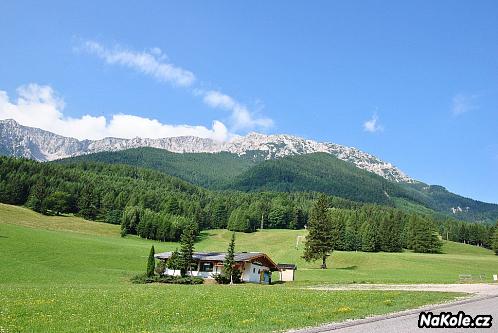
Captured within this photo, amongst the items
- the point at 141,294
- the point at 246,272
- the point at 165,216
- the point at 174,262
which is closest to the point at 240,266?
the point at 246,272

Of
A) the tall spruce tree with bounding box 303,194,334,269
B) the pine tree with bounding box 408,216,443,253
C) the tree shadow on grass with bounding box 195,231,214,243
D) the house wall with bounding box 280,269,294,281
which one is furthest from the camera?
the tree shadow on grass with bounding box 195,231,214,243

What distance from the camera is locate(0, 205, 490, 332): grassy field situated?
20234 mm

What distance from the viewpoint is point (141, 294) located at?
112ft

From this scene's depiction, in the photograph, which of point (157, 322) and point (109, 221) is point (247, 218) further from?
point (157, 322)

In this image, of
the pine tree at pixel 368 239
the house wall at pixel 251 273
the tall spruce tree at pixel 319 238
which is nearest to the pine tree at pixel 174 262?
the house wall at pixel 251 273

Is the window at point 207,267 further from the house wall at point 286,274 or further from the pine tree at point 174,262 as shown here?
the house wall at point 286,274

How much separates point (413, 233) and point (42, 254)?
392 ft

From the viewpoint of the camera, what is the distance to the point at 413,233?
147 meters

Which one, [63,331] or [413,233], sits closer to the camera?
[63,331]

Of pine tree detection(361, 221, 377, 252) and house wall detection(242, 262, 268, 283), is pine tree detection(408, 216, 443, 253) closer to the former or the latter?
pine tree detection(361, 221, 377, 252)

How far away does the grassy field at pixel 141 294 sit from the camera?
20.2 metres

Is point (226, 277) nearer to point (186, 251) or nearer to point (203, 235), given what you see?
point (186, 251)

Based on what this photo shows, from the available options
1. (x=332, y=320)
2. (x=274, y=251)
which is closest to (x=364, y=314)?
(x=332, y=320)

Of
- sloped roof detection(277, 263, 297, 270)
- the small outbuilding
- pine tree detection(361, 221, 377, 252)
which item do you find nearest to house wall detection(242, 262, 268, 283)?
sloped roof detection(277, 263, 297, 270)
